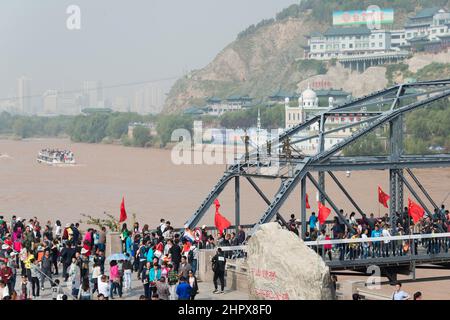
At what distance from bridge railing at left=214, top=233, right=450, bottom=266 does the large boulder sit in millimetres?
3647

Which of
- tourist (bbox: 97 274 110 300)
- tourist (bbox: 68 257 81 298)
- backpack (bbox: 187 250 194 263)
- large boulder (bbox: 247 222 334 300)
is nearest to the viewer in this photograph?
large boulder (bbox: 247 222 334 300)

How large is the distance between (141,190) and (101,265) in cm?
4691

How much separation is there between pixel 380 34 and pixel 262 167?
566 ft

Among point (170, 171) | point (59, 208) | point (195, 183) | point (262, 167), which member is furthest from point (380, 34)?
point (262, 167)

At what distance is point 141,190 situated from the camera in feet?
212

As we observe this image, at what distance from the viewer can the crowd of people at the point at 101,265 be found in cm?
1627

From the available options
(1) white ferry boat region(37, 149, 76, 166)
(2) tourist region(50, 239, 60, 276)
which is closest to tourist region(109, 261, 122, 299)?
(2) tourist region(50, 239, 60, 276)

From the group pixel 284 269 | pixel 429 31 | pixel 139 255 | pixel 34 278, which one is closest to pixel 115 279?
pixel 34 278

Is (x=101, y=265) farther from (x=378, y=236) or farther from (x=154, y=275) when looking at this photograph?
(x=378, y=236)

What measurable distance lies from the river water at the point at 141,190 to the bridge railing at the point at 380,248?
21.4m

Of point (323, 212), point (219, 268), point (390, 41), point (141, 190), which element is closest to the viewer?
point (219, 268)

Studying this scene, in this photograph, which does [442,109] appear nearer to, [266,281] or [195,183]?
[195,183]

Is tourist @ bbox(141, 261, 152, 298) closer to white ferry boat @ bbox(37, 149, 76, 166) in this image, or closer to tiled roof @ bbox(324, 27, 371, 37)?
white ferry boat @ bbox(37, 149, 76, 166)

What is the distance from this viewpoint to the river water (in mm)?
49531
